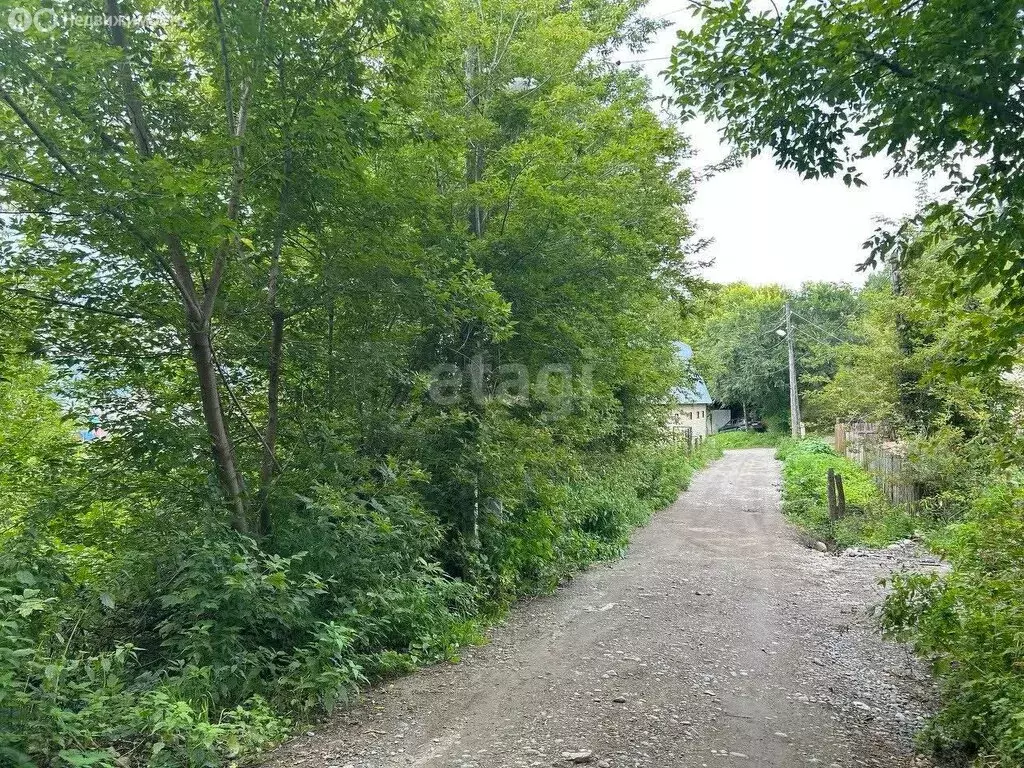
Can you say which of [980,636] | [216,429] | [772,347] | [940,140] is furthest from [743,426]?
[940,140]

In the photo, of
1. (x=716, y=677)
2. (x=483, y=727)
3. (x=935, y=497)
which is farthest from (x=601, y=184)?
(x=935, y=497)

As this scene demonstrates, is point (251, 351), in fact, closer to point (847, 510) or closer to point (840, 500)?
point (840, 500)

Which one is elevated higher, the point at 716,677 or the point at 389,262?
the point at 389,262

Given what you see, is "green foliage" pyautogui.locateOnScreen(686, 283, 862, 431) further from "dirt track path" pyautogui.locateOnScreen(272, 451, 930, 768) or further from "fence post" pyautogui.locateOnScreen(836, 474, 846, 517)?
"dirt track path" pyautogui.locateOnScreen(272, 451, 930, 768)

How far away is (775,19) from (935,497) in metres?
12.5

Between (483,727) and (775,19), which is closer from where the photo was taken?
(775,19)

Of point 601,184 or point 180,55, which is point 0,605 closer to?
point 180,55

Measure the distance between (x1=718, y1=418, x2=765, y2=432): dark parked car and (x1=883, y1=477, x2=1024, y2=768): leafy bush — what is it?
47.9 meters

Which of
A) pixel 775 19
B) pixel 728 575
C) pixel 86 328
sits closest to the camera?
pixel 775 19

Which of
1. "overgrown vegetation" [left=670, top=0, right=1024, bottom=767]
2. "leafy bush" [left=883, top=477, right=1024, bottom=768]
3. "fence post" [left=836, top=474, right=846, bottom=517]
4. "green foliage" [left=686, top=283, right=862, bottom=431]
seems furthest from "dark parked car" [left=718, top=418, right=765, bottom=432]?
"overgrown vegetation" [left=670, top=0, right=1024, bottom=767]

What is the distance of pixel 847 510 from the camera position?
50.9 ft

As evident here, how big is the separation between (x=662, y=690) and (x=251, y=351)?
483 centimetres

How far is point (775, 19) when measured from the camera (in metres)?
3.88

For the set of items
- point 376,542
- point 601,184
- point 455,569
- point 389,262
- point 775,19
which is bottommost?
point 455,569
